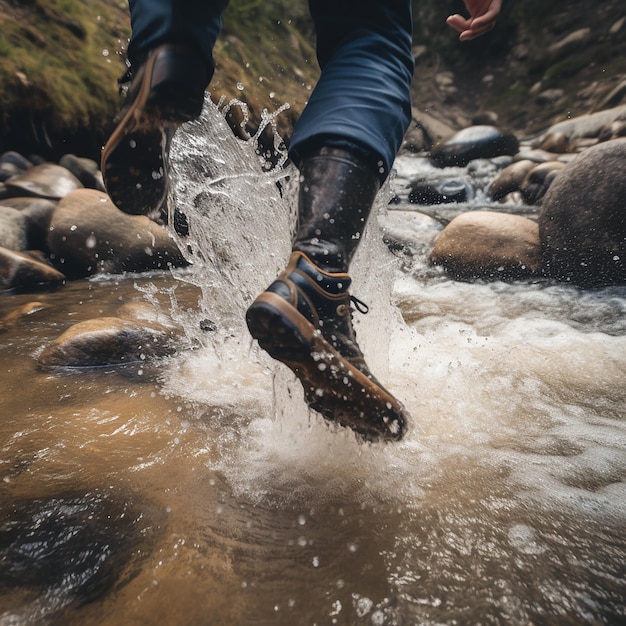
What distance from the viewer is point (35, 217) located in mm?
3789

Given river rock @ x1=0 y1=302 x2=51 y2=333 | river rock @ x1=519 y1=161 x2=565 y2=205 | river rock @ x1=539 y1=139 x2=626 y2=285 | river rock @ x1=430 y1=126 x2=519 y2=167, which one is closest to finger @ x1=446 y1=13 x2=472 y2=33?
river rock @ x1=539 y1=139 x2=626 y2=285

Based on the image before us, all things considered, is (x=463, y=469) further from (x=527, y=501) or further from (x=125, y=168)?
(x=125, y=168)

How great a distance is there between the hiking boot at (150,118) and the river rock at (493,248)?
2832 mm

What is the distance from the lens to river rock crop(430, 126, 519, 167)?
31.2ft

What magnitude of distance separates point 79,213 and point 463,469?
3592mm

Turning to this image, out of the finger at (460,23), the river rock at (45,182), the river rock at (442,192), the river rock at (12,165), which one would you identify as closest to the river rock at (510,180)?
the river rock at (442,192)

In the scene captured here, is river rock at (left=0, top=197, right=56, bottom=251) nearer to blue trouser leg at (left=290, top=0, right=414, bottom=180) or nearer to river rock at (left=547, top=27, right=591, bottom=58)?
blue trouser leg at (left=290, top=0, right=414, bottom=180)

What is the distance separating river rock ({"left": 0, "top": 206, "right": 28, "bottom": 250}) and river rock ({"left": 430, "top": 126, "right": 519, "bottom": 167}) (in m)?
8.66

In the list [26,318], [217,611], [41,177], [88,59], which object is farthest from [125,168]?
[88,59]

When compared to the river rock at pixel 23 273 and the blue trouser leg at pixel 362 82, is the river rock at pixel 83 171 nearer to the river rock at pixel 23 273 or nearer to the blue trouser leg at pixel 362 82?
the river rock at pixel 23 273

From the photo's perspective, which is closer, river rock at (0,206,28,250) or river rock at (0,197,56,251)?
river rock at (0,206,28,250)

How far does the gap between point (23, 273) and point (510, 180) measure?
21.6ft

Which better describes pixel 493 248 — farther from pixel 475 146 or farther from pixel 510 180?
pixel 475 146

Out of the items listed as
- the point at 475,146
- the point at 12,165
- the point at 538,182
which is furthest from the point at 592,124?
the point at 12,165
